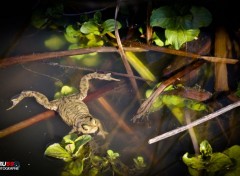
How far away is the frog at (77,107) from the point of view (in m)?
2.97

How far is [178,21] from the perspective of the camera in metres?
3.01

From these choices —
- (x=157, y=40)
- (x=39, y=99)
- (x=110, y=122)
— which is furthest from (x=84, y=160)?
(x=157, y=40)

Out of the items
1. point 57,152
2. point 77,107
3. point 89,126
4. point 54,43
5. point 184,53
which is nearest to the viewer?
point 57,152

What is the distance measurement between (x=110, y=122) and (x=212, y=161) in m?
1.07

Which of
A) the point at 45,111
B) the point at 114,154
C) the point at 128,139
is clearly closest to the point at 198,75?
the point at 128,139

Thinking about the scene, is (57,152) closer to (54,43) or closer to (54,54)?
(54,54)

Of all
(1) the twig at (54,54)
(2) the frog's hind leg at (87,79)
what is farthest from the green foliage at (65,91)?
(1) the twig at (54,54)

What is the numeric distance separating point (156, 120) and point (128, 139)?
0.36 metres

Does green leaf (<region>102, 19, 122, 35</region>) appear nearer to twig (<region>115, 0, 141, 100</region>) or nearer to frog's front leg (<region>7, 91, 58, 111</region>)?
twig (<region>115, 0, 141, 100</region>)

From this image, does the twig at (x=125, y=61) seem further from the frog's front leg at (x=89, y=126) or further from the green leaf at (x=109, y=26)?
the frog's front leg at (x=89, y=126)

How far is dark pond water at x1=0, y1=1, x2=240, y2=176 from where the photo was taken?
9.12 feet

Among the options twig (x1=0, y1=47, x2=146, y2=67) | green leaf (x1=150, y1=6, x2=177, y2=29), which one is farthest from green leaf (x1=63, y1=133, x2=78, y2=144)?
green leaf (x1=150, y1=6, x2=177, y2=29)

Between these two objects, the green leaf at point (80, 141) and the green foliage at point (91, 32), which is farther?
the green foliage at point (91, 32)

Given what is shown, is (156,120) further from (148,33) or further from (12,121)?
(12,121)
